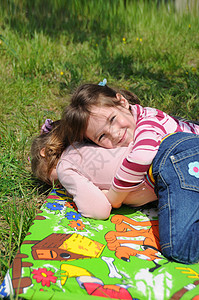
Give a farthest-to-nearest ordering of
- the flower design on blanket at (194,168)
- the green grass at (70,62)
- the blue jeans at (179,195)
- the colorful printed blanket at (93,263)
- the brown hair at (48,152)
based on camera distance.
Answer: the green grass at (70,62) < the brown hair at (48,152) < the flower design on blanket at (194,168) < the blue jeans at (179,195) < the colorful printed blanket at (93,263)

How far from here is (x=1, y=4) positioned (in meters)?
4.71

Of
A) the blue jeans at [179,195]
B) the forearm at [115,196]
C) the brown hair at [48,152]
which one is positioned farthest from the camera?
the brown hair at [48,152]

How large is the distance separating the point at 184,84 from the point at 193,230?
2.22 m

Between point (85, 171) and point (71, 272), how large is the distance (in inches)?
28.7

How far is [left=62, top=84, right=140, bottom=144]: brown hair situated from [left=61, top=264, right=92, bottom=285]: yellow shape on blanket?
88cm

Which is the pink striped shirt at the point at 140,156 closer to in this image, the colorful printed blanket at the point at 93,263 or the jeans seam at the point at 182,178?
the jeans seam at the point at 182,178

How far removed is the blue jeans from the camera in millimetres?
1631

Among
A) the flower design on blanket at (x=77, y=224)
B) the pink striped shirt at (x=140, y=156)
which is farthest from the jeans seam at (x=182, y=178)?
the flower design on blanket at (x=77, y=224)

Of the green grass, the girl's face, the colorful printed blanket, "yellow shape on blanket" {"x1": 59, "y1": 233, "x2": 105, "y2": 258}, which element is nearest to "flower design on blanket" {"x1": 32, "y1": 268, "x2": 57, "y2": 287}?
the colorful printed blanket

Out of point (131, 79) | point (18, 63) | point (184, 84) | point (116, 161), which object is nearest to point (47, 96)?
point (18, 63)

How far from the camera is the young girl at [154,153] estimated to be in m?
1.66

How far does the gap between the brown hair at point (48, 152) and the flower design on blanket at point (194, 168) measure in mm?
896

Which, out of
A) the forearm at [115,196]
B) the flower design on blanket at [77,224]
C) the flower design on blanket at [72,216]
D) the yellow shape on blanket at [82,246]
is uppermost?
the forearm at [115,196]

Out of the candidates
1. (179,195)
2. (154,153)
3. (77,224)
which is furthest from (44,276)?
(154,153)
